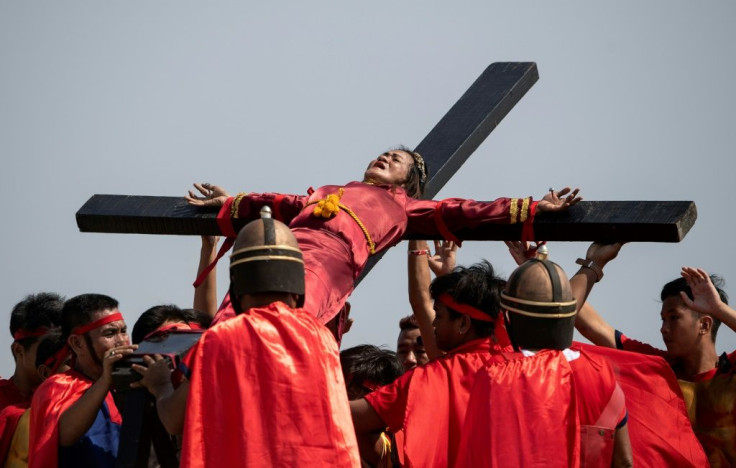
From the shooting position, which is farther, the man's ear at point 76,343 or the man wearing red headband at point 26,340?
the man wearing red headband at point 26,340

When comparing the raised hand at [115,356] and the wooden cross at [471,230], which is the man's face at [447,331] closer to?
the wooden cross at [471,230]

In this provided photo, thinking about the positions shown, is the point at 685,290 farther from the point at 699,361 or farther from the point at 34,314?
the point at 34,314

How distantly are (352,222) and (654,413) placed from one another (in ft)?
5.51

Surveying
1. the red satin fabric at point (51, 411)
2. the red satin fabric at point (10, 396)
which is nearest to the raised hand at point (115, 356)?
the red satin fabric at point (51, 411)

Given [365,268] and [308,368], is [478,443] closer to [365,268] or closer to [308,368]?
[308,368]

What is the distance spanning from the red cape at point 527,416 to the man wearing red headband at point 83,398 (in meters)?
1.32

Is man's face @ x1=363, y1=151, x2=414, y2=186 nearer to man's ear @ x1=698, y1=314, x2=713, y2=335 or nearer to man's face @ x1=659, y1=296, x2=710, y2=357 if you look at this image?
man's face @ x1=659, y1=296, x2=710, y2=357

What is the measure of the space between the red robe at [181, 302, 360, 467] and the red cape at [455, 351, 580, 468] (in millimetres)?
651

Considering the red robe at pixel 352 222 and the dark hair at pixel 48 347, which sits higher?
the red robe at pixel 352 222

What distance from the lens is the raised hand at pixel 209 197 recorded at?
6684 mm

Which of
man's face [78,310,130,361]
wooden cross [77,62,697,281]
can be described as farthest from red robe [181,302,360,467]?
wooden cross [77,62,697,281]

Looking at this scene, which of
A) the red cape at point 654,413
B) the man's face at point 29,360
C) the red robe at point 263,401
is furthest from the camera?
the man's face at point 29,360

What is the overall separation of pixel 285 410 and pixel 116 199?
301cm

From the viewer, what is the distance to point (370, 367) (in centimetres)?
638
